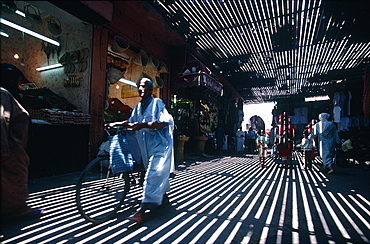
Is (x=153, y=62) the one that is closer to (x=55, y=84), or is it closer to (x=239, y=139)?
(x=55, y=84)

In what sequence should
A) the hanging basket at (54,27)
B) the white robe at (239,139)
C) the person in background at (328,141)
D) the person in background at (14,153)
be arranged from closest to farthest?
the person in background at (14,153) → the hanging basket at (54,27) → the person in background at (328,141) → the white robe at (239,139)

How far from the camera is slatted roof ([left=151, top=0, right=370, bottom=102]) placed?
19.5 ft

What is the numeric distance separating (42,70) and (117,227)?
6.43m

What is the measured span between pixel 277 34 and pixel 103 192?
25.0 ft

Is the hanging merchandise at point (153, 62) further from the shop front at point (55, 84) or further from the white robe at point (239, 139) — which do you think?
the white robe at point (239, 139)

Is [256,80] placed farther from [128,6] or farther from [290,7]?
[128,6]

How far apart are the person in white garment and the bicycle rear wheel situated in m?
0.42

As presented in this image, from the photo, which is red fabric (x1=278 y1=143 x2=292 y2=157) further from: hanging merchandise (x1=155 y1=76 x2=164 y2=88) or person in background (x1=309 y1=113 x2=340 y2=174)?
hanging merchandise (x1=155 y1=76 x2=164 y2=88)

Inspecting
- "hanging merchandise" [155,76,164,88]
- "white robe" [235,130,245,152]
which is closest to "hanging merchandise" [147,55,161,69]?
"hanging merchandise" [155,76,164,88]

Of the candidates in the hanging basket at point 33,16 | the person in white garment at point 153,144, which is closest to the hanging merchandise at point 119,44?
the hanging basket at point 33,16

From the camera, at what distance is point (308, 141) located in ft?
24.6

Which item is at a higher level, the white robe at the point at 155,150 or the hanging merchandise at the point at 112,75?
the hanging merchandise at the point at 112,75

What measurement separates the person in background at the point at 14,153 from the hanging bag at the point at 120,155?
1.00m

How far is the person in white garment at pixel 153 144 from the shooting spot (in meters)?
2.62
